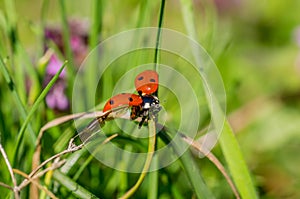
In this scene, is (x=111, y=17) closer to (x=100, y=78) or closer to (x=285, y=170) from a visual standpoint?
(x=100, y=78)

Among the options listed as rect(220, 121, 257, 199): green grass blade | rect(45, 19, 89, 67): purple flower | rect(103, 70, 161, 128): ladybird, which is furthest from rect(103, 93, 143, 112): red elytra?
rect(45, 19, 89, 67): purple flower

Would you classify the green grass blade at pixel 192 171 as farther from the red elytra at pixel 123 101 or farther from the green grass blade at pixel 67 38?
the green grass blade at pixel 67 38

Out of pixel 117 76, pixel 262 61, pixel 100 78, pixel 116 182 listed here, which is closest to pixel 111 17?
pixel 117 76

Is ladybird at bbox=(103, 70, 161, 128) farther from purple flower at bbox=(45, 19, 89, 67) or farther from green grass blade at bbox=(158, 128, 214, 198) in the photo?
purple flower at bbox=(45, 19, 89, 67)

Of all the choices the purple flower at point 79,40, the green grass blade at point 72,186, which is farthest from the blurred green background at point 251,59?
the green grass blade at point 72,186

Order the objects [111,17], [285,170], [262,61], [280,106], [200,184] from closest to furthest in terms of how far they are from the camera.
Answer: [200,184], [285,170], [111,17], [280,106], [262,61]
